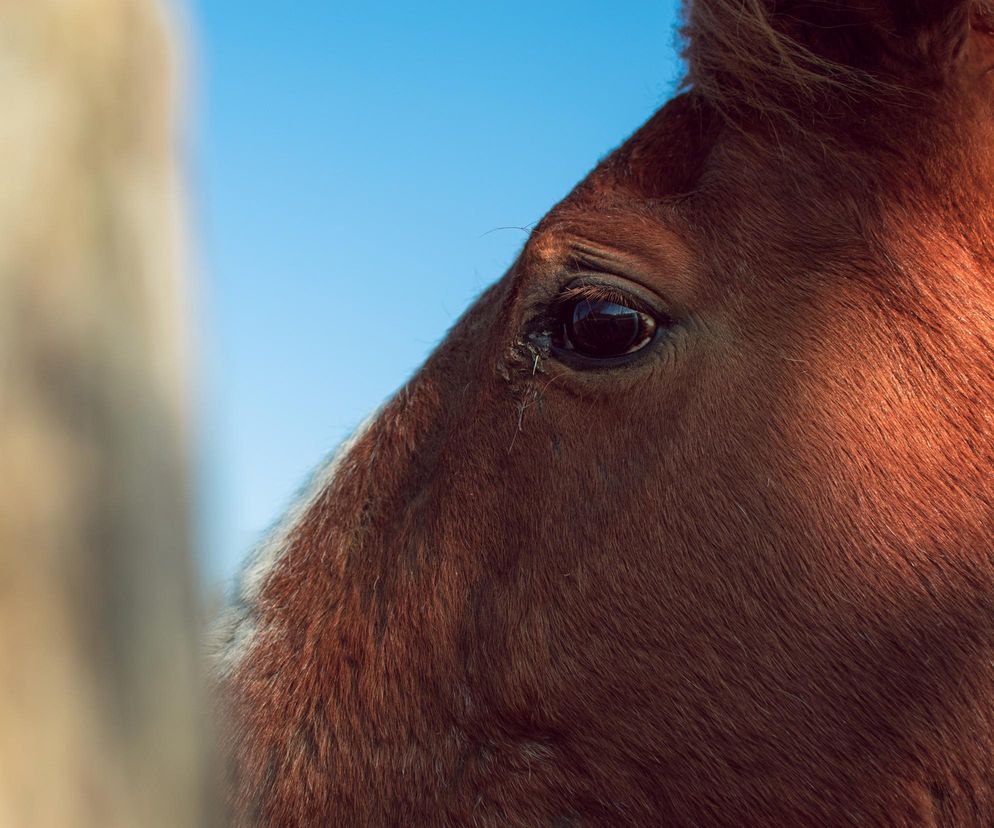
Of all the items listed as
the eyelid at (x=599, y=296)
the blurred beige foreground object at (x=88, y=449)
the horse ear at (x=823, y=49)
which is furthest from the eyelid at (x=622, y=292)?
the blurred beige foreground object at (x=88, y=449)

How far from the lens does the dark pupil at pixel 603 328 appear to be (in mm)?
2068

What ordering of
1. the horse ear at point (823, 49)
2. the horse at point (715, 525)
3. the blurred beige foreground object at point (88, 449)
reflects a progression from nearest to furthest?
1. the blurred beige foreground object at point (88, 449)
2. the horse at point (715, 525)
3. the horse ear at point (823, 49)

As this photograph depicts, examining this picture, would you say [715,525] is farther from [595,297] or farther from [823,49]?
[823,49]

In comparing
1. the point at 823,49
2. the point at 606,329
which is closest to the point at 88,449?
the point at 606,329

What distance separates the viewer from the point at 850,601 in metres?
1.86

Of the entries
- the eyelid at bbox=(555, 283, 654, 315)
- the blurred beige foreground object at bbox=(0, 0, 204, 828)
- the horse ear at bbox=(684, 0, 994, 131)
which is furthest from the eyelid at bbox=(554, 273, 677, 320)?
the blurred beige foreground object at bbox=(0, 0, 204, 828)

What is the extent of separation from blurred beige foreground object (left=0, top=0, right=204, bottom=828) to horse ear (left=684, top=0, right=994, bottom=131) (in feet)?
6.55

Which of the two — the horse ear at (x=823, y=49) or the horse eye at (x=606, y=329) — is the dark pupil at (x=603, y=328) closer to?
the horse eye at (x=606, y=329)

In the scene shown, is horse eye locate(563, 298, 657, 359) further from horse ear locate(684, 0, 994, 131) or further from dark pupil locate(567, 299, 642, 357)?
horse ear locate(684, 0, 994, 131)

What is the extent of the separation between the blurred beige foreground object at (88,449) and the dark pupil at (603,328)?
5.58 ft

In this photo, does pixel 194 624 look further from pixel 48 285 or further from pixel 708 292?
pixel 708 292

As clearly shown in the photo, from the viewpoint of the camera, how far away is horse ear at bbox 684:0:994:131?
2031mm

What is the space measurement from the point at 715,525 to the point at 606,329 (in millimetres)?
473

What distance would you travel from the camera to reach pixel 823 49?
2211 mm
